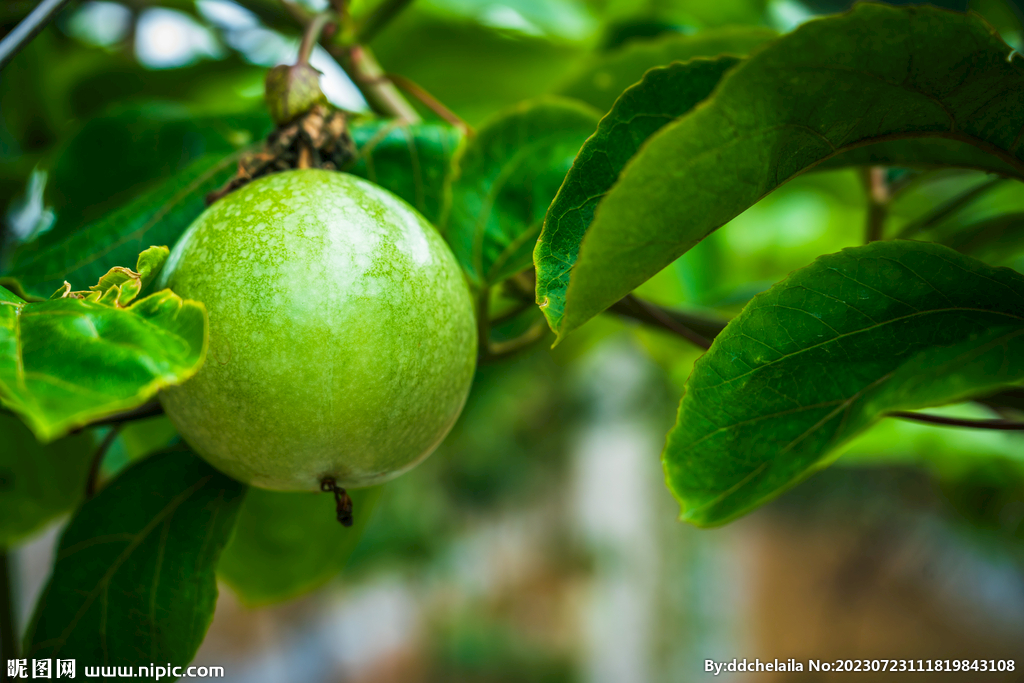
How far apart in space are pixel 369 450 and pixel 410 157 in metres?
0.20

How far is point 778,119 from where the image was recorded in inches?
9.3

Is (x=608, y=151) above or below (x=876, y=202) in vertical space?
above

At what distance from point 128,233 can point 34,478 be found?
305 millimetres

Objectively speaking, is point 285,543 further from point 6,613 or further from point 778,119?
point 778,119

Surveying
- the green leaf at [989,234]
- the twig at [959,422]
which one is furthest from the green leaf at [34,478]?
the green leaf at [989,234]

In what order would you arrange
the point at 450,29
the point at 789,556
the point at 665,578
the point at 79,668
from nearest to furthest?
the point at 79,668
the point at 450,29
the point at 665,578
the point at 789,556

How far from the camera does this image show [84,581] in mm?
388

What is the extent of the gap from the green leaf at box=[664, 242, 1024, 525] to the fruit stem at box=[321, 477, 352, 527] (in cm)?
14

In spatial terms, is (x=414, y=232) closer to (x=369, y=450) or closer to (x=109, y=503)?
(x=369, y=450)

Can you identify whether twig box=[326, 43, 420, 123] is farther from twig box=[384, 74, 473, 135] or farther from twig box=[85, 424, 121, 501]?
twig box=[85, 424, 121, 501]

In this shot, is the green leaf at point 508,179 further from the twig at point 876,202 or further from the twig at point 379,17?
the twig at point 876,202

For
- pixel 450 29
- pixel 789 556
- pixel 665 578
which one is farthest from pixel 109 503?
pixel 789 556

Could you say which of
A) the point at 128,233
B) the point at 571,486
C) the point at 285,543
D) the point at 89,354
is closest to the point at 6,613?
the point at 285,543

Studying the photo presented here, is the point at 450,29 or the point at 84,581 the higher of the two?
the point at 450,29
